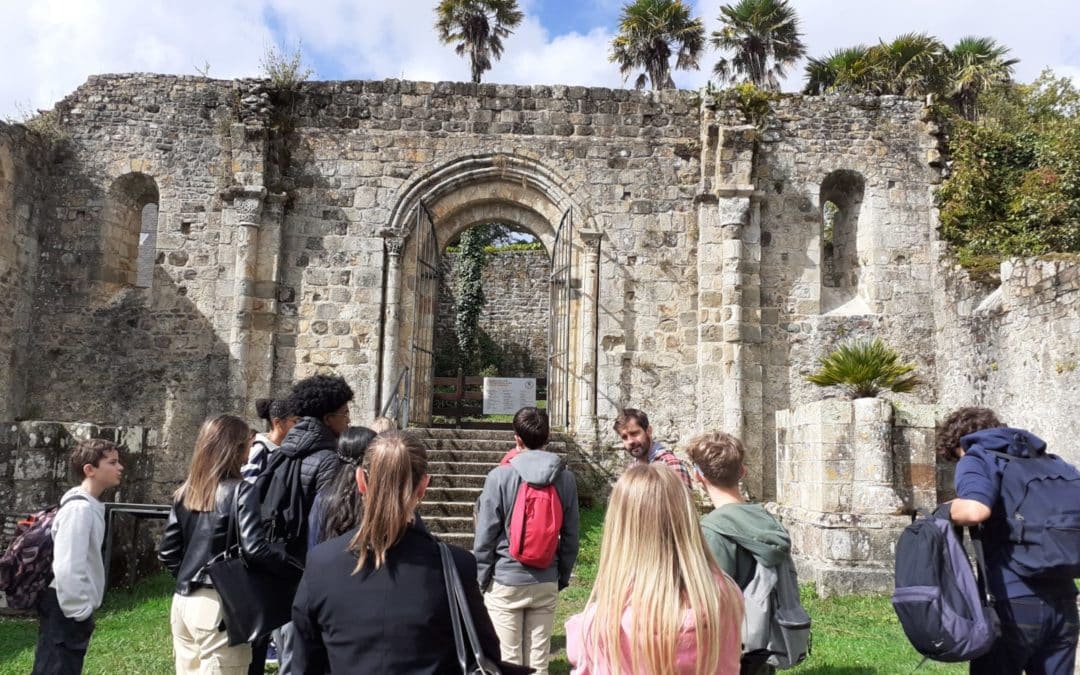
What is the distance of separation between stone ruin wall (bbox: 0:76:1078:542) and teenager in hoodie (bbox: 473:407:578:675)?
23.6ft

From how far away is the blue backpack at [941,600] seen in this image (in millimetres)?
3018

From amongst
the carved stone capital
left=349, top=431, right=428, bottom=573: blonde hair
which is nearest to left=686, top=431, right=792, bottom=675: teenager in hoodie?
left=349, top=431, right=428, bottom=573: blonde hair

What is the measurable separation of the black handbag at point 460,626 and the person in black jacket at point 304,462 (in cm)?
130

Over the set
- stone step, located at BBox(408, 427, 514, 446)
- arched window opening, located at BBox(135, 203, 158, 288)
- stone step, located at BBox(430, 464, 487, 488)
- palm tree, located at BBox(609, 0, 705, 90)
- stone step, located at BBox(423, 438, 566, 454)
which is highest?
palm tree, located at BBox(609, 0, 705, 90)

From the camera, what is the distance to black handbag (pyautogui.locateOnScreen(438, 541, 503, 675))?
229 cm

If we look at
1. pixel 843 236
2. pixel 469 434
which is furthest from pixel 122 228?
pixel 843 236

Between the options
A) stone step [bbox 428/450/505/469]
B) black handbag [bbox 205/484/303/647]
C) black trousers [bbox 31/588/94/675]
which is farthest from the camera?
stone step [bbox 428/450/505/469]

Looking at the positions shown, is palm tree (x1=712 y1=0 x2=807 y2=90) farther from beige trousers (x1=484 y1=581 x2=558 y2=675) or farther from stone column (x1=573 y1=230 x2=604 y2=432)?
beige trousers (x1=484 y1=581 x2=558 y2=675)

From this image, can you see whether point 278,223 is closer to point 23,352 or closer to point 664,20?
point 23,352

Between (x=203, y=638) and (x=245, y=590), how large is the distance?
1.06 ft

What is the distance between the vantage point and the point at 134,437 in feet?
26.6

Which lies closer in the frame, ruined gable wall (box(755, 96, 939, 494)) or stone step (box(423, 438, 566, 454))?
stone step (box(423, 438, 566, 454))

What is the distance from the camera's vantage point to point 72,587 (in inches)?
141

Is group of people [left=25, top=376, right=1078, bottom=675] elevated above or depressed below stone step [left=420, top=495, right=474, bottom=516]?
above
